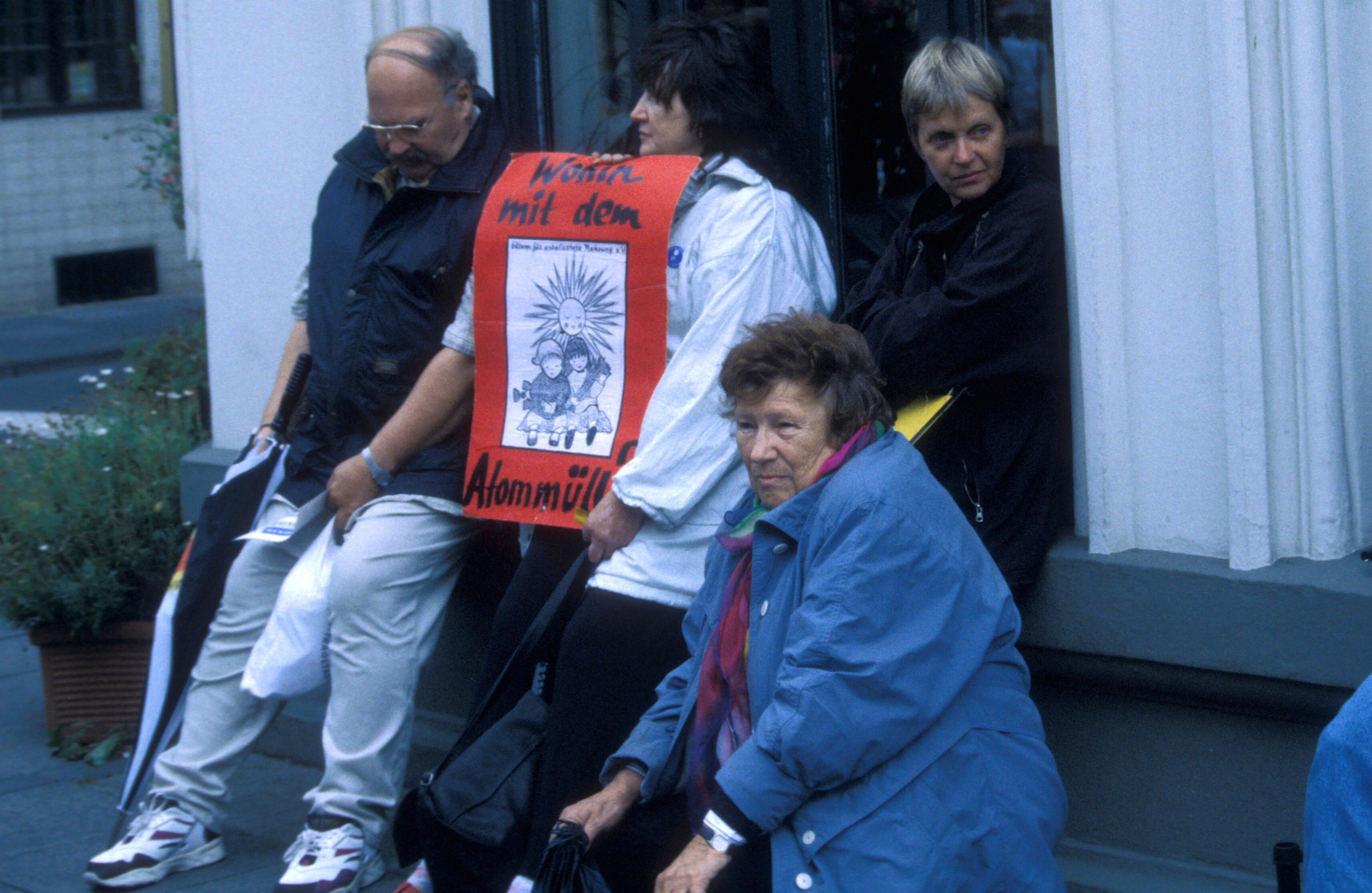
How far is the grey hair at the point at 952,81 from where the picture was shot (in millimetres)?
3043

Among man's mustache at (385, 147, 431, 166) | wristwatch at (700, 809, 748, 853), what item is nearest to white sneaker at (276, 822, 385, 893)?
wristwatch at (700, 809, 748, 853)

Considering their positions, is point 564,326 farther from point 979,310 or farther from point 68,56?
point 68,56

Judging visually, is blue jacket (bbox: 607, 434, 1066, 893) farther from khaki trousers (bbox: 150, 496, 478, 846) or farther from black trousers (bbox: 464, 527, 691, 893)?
khaki trousers (bbox: 150, 496, 478, 846)

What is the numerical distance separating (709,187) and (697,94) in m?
0.20

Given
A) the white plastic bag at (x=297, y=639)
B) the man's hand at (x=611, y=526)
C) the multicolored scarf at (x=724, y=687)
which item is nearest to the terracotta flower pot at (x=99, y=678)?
the white plastic bag at (x=297, y=639)

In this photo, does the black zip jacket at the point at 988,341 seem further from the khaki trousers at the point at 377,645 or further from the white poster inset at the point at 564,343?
the khaki trousers at the point at 377,645

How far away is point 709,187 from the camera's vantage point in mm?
3428

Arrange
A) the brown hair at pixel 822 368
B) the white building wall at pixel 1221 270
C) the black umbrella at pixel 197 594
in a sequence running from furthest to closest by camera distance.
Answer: the black umbrella at pixel 197 594 < the white building wall at pixel 1221 270 < the brown hair at pixel 822 368

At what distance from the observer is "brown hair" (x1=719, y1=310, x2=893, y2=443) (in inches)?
106

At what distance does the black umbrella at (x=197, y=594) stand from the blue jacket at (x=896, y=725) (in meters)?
1.97

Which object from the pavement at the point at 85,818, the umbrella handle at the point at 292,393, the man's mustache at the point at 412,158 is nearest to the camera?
the man's mustache at the point at 412,158

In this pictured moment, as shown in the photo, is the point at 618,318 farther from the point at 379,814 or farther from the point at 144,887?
the point at 144,887

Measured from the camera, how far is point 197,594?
4102 mm

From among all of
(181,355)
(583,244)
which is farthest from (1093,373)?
(181,355)
